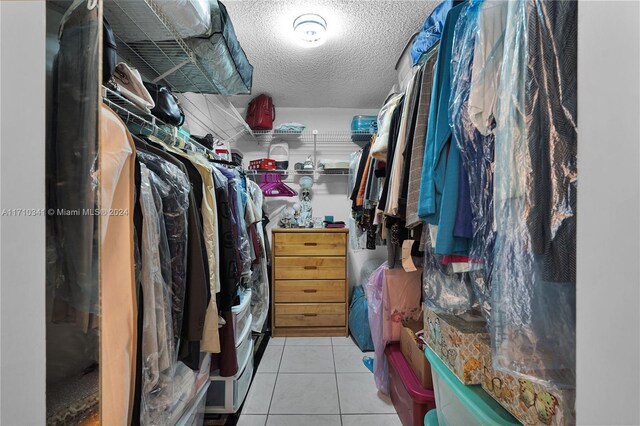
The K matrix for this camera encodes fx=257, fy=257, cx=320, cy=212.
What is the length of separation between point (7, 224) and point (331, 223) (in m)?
2.25

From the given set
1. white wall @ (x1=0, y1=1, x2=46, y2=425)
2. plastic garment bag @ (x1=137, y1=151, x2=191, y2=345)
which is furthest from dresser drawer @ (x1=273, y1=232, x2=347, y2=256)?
white wall @ (x1=0, y1=1, x2=46, y2=425)

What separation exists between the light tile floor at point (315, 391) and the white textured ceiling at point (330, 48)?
90.8 inches

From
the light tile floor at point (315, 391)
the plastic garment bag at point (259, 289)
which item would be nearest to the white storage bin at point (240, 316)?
the plastic garment bag at point (259, 289)

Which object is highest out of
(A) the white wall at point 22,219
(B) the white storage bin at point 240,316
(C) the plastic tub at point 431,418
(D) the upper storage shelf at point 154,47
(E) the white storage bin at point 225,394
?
(D) the upper storage shelf at point 154,47

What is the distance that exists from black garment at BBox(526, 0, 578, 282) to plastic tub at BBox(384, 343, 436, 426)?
0.95 m

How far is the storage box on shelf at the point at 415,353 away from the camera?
116cm

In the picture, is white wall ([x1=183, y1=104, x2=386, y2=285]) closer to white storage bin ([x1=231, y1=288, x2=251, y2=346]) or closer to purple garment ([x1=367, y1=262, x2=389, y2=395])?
purple garment ([x1=367, y1=262, x2=389, y2=395])

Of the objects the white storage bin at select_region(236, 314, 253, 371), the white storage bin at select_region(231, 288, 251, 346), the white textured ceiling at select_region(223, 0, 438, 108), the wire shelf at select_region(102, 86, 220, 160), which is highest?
the white textured ceiling at select_region(223, 0, 438, 108)

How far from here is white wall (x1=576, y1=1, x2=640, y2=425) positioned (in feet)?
0.99

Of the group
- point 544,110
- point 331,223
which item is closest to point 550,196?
point 544,110

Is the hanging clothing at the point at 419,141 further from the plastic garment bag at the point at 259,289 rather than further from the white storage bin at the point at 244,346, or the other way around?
the plastic garment bag at the point at 259,289

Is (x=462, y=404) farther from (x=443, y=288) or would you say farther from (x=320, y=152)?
(x=320, y=152)

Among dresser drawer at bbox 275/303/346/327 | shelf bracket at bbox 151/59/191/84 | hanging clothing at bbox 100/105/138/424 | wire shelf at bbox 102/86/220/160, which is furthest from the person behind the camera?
dresser drawer at bbox 275/303/346/327

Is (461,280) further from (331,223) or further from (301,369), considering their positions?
(331,223)
